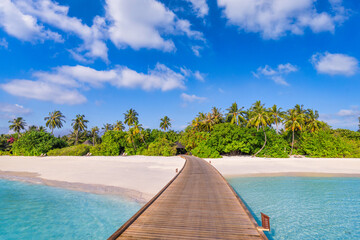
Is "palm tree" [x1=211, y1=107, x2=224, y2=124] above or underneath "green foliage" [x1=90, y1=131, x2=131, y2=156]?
above

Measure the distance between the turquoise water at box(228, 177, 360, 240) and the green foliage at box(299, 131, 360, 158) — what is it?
2216 centimetres

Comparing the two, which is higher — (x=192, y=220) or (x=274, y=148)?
(x=274, y=148)

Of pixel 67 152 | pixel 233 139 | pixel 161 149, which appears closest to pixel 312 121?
pixel 233 139

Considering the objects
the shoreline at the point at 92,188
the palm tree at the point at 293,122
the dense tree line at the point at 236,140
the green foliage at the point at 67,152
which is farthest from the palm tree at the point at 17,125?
the palm tree at the point at 293,122

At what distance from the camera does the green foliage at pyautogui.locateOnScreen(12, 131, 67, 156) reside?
45031 mm

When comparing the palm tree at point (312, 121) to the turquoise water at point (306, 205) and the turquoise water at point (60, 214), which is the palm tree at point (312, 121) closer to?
the turquoise water at point (306, 205)

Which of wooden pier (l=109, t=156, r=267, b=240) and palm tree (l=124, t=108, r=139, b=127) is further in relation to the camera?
palm tree (l=124, t=108, r=139, b=127)

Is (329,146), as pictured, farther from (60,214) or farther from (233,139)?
(60,214)

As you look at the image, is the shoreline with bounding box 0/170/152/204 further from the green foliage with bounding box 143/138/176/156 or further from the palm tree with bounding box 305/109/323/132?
the palm tree with bounding box 305/109/323/132

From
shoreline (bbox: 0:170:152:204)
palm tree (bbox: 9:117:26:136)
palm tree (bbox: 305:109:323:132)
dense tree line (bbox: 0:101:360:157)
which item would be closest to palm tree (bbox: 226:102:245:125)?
dense tree line (bbox: 0:101:360:157)

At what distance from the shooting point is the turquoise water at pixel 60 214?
27.2 ft

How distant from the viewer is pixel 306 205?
11211 mm

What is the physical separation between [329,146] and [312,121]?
14.2m

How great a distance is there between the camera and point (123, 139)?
50.8 meters
